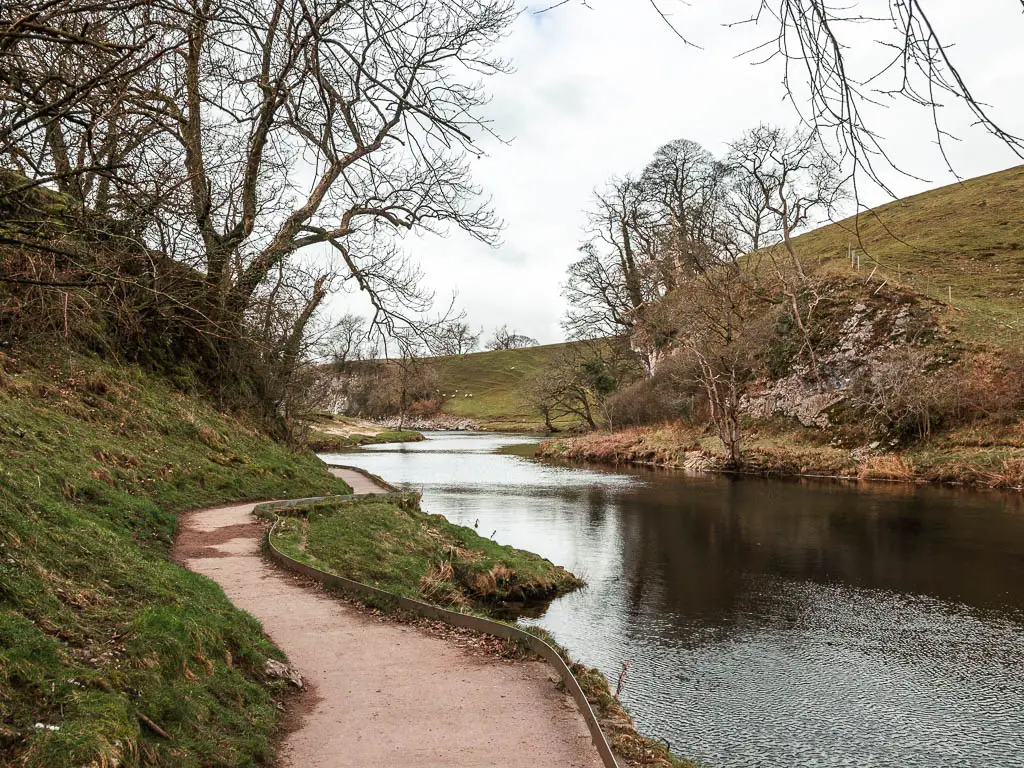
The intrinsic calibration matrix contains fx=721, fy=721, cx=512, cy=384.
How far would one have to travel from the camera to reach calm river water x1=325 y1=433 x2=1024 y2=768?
830cm

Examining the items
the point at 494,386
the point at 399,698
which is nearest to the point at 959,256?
the point at 399,698

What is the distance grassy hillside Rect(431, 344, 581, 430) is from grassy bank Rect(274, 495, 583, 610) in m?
66.0

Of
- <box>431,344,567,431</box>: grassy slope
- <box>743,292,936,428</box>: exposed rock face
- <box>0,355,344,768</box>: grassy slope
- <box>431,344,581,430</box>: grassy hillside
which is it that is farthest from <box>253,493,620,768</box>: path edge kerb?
<box>431,344,581,430</box>: grassy hillside

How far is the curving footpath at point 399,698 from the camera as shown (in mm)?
5793

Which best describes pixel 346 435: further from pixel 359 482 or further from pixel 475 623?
pixel 475 623

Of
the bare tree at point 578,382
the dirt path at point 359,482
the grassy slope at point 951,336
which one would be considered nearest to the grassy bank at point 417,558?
the dirt path at point 359,482

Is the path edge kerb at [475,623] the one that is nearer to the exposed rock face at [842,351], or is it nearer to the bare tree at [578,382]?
the exposed rock face at [842,351]

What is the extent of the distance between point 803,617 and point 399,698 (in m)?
8.33

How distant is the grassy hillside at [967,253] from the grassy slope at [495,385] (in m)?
38.2

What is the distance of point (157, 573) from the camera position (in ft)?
25.6

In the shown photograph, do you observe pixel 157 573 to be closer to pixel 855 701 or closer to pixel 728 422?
pixel 855 701

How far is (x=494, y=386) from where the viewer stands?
376 ft

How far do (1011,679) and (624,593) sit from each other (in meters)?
6.36

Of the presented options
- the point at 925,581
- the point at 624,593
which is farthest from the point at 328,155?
the point at 925,581
